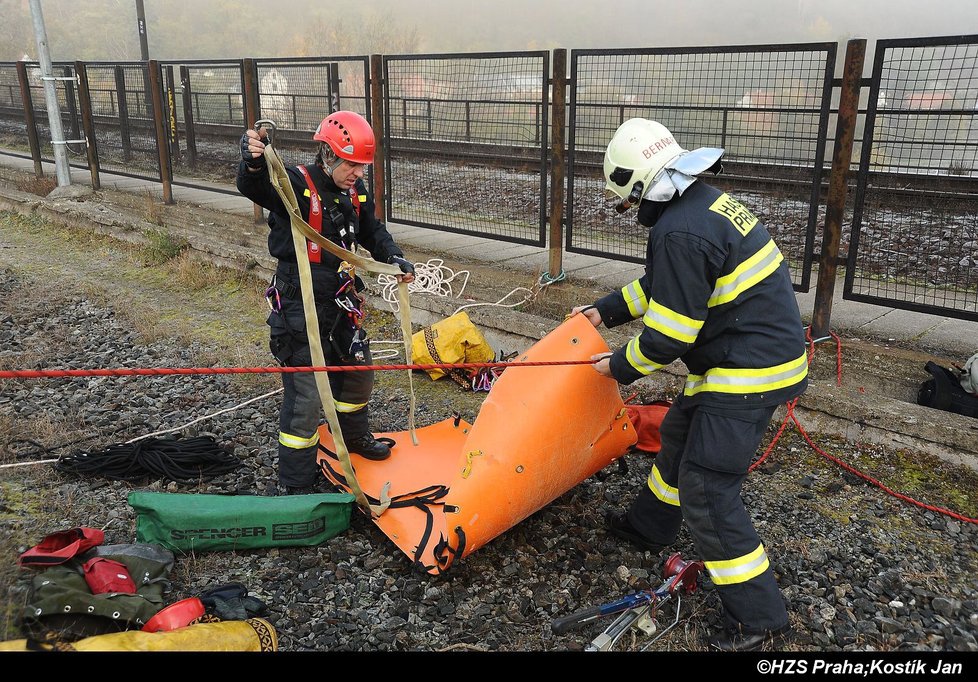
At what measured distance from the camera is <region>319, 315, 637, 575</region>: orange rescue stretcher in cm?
344

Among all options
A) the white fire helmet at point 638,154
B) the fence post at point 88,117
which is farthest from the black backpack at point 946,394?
the fence post at point 88,117

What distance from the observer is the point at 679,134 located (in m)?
6.33

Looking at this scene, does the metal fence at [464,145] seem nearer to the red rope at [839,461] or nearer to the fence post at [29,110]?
the red rope at [839,461]

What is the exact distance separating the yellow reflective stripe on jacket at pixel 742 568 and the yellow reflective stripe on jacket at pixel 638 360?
826 mm

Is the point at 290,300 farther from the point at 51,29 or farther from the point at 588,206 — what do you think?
the point at 51,29

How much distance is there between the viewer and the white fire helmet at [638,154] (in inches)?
120

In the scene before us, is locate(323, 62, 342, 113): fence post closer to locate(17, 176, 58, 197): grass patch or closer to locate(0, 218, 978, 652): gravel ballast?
locate(0, 218, 978, 652): gravel ballast

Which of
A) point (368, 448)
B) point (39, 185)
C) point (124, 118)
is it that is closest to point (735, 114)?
point (368, 448)

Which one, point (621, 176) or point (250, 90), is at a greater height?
point (250, 90)

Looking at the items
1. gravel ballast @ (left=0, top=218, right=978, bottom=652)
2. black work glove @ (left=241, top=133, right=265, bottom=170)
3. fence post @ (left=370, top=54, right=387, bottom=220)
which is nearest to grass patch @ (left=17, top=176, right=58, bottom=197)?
fence post @ (left=370, top=54, right=387, bottom=220)

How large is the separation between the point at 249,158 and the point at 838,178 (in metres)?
3.93

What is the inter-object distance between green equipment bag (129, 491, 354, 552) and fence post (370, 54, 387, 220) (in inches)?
178

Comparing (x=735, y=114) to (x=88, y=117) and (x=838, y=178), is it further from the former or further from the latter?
(x=88, y=117)

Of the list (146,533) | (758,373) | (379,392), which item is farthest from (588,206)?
(146,533)
